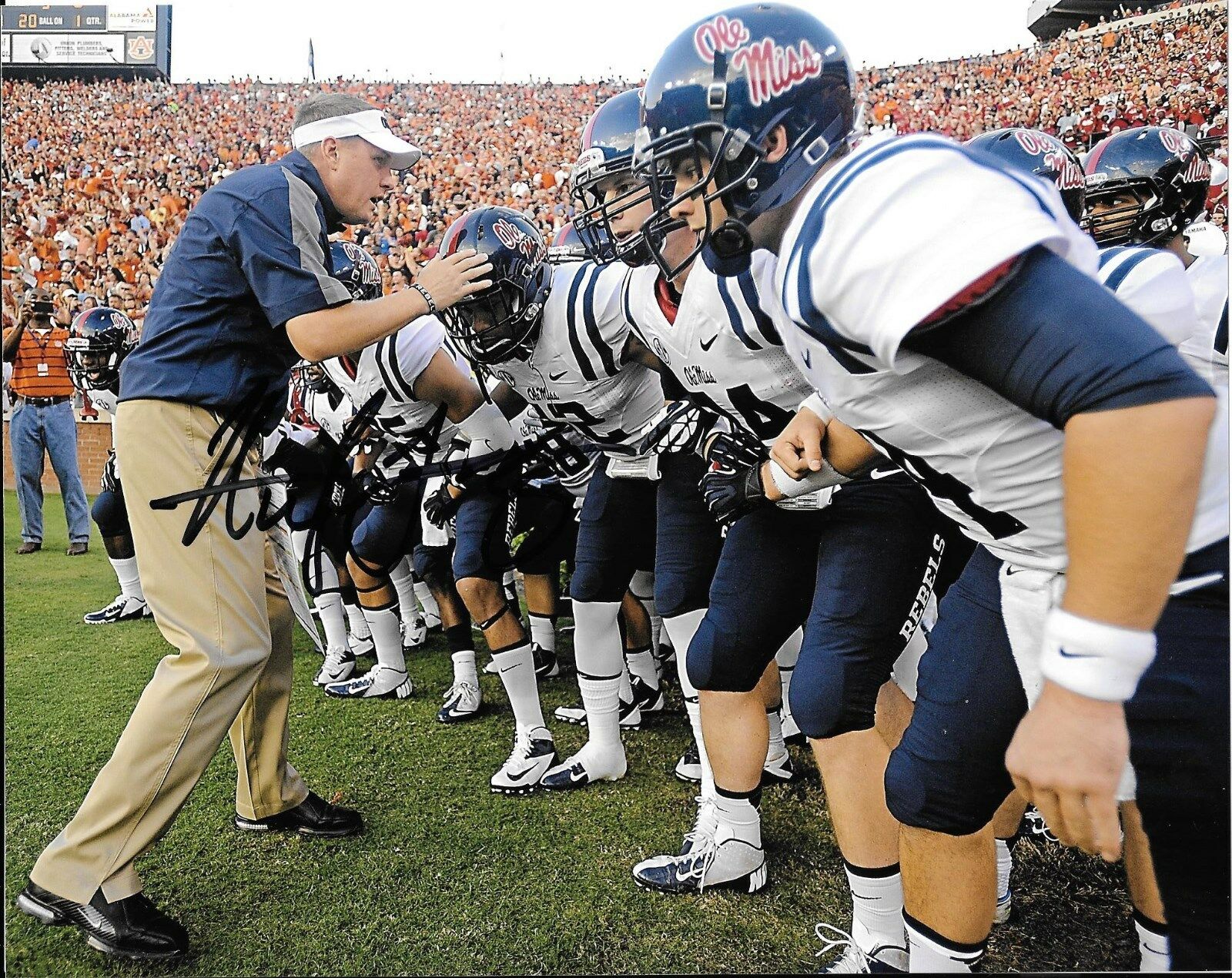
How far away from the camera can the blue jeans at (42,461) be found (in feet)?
22.9

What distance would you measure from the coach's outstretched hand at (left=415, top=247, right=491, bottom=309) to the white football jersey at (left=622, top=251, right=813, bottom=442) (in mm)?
619

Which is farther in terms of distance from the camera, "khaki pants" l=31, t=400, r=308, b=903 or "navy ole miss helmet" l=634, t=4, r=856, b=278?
"khaki pants" l=31, t=400, r=308, b=903

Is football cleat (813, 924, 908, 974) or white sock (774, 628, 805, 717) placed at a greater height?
white sock (774, 628, 805, 717)

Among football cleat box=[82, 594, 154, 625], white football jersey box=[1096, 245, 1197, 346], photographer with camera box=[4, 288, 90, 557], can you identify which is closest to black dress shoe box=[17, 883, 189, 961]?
white football jersey box=[1096, 245, 1197, 346]

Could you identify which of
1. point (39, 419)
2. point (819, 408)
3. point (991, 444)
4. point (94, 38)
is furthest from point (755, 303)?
point (94, 38)

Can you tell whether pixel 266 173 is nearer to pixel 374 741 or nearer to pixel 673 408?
pixel 673 408

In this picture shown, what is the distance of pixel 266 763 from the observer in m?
2.56

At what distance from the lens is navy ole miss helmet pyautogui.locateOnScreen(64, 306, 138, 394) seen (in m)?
5.18

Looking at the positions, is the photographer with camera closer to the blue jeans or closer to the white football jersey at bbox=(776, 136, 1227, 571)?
the blue jeans

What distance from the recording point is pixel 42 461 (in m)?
7.14

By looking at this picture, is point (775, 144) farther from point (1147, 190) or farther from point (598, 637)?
point (598, 637)

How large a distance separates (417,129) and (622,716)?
1482cm

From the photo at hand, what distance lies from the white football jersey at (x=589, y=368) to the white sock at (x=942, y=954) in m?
1.76

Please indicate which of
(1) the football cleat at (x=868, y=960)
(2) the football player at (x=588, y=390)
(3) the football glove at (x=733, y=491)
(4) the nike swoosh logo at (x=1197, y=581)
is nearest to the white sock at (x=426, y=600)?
(2) the football player at (x=588, y=390)
